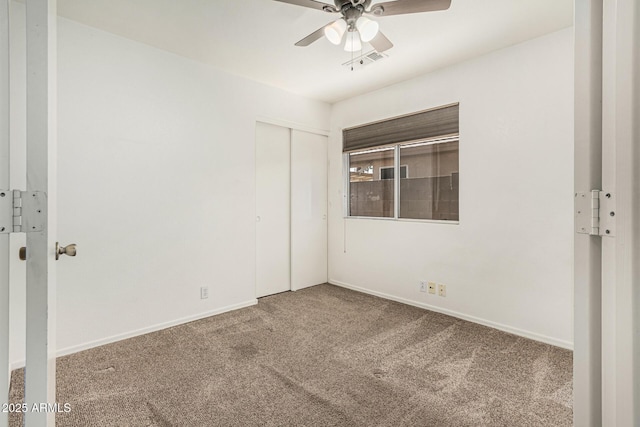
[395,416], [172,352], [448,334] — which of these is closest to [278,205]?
[172,352]

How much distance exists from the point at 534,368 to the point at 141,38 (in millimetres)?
3963

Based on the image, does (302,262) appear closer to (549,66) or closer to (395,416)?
(395,416)

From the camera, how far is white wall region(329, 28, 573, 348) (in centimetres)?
254

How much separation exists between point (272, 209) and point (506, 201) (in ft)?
8.21

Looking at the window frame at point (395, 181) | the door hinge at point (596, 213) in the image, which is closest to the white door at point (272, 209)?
the window frame at point (395, 181)

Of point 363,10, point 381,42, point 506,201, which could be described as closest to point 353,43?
point 381,42

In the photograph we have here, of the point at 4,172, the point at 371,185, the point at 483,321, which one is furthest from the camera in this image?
the point at 371,185

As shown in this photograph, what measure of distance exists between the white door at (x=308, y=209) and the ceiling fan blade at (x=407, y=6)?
7.48 ft

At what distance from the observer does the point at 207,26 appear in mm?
2465

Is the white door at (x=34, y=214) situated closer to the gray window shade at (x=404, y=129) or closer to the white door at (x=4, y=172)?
the white door at (x=4, y=172)

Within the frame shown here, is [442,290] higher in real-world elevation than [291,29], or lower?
lower

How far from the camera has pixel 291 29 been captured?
8.23 ft

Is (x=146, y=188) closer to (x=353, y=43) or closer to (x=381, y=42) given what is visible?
(x=353, y=43)

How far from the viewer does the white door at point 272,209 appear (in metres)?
3.78
